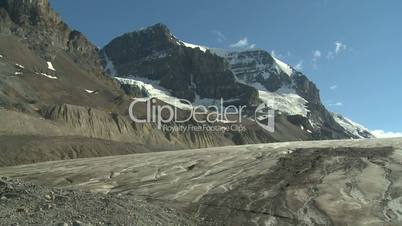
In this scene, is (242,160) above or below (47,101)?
below

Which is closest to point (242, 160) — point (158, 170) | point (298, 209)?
point (158, 170)

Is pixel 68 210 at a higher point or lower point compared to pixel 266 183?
lower

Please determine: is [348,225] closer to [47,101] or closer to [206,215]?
[206,215]

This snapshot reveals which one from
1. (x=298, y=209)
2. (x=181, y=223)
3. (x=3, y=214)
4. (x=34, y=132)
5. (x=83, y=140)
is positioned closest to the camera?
(x=3, y=214)

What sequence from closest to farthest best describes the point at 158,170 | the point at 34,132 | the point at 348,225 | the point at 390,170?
the point at 348,225 → the point at 390,170 → the point at 158,170 → the point at 34,132

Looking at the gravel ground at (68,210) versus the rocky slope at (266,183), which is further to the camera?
the rocky slope at (266,183)
